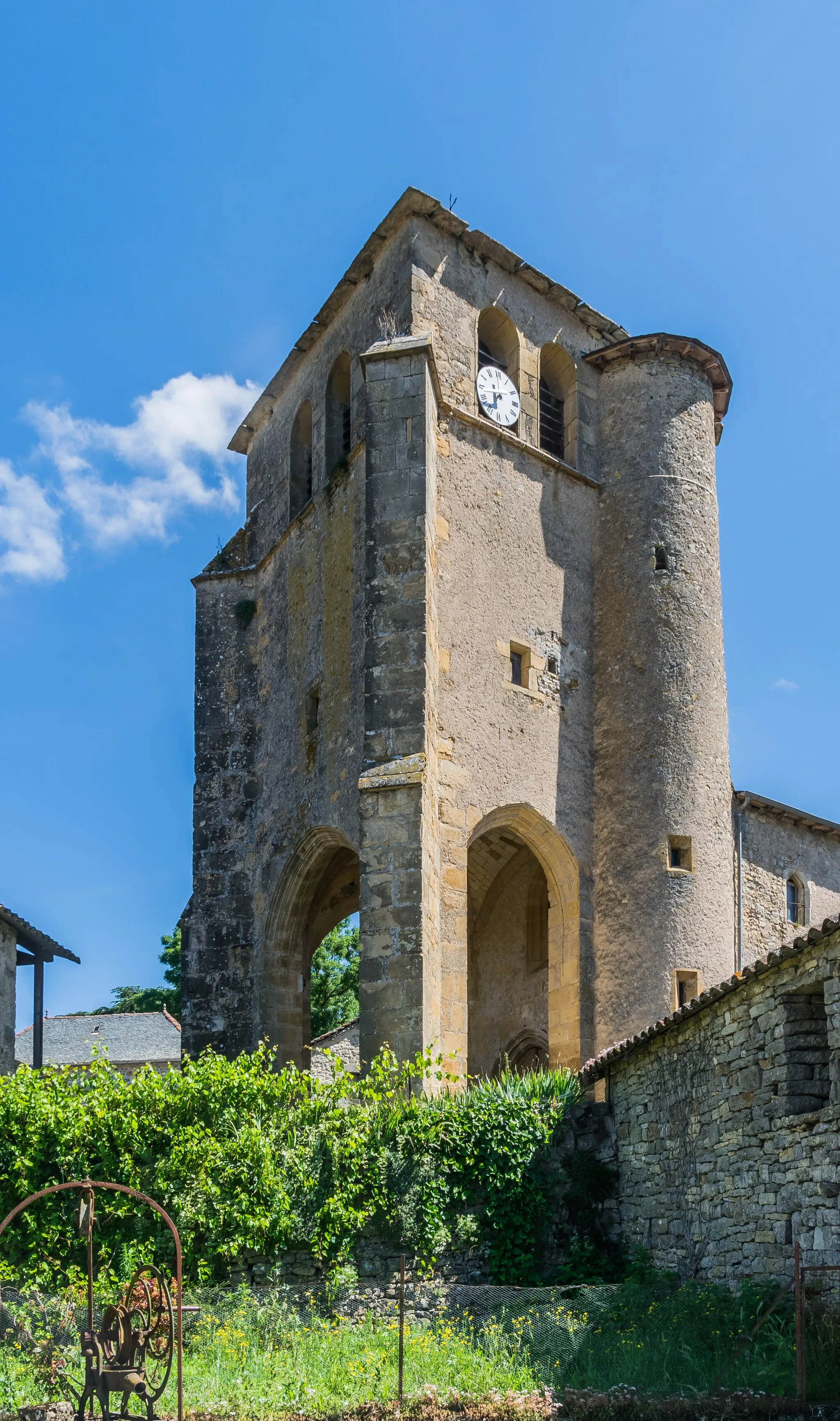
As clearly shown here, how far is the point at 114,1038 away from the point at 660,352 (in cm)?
2317

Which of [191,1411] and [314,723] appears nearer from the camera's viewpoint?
[191,1411]

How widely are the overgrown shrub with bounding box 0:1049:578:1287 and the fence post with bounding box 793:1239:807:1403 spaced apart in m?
4.92

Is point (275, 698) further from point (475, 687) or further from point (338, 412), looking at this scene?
point (338, 412)

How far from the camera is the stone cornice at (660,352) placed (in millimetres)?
20547

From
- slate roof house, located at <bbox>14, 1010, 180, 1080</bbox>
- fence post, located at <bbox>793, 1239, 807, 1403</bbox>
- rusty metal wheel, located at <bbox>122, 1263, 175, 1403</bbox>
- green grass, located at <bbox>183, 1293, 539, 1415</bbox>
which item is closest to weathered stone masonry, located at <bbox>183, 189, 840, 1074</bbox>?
green grass, located at <bbox>183, 1293, 539, 1415</bbox>

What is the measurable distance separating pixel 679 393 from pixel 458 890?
26.3 ft

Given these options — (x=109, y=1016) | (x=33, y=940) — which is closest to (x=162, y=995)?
(x=109, y=1016)

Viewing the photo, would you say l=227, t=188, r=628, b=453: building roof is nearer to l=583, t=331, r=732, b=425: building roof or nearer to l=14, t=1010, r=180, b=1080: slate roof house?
l=583, t=331, r=732, b=425: building roof

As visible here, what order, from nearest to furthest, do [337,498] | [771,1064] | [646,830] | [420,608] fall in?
[771,1064] → [420,608] → [646,830] → [337,498]

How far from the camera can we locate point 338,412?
68.6 ft

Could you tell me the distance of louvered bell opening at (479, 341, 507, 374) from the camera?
64.9 feet

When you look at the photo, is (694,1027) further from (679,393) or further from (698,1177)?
(679,393)

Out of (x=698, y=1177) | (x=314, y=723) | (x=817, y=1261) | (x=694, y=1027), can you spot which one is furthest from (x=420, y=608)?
(x=817, y=1261)

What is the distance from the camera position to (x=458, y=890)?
17.0 m
